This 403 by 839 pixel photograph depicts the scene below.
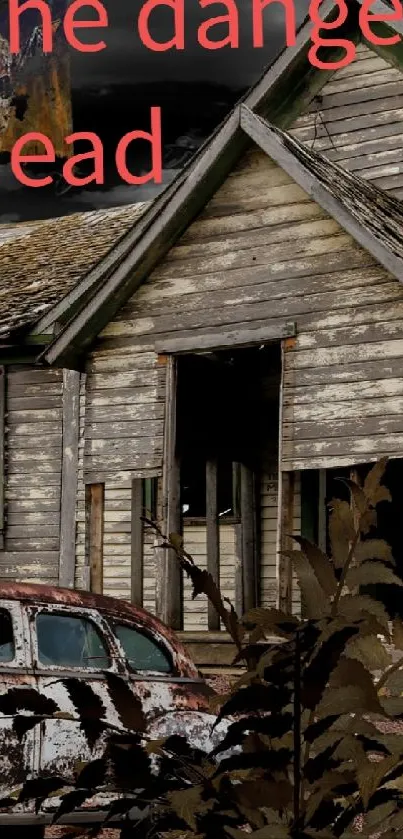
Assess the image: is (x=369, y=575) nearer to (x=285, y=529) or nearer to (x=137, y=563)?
(x=285, y=529)

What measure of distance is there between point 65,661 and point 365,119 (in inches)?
367

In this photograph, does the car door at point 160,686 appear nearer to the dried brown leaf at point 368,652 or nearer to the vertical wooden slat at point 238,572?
the dried brown leaf at point 368,652

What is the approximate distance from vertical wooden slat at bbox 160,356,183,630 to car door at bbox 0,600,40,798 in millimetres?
5146

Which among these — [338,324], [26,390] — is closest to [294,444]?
[338,324]

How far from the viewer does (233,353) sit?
17.1 metres

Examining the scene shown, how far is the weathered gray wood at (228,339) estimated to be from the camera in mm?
14094

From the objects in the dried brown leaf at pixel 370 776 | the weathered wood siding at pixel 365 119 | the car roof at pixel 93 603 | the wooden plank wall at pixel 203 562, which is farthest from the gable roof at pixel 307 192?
the dried brown leaf at pixel 370 776

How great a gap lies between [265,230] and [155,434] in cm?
232

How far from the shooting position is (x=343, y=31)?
16562 mm

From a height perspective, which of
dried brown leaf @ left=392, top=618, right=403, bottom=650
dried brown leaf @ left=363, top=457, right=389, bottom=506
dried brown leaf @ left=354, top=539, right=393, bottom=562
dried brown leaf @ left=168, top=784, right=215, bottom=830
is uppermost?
dried brown leaf @ left=363, top=457, right=389, bottom=506

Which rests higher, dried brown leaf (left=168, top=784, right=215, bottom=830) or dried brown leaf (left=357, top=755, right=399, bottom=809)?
dried brown leaf (left=357, top=755, right=399, bottom=809)

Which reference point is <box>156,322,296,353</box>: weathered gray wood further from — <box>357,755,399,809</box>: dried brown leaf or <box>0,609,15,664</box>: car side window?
<box>357,755,399,809</box>: dried brown leaf

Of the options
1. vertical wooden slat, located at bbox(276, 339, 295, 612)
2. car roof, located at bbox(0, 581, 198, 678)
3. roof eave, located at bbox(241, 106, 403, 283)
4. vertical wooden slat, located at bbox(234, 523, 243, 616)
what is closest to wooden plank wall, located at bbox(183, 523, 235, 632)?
vertical wooden slat, located at bbox(234, 523, 243, 616)

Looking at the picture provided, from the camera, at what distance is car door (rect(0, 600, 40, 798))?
27.7 ft
